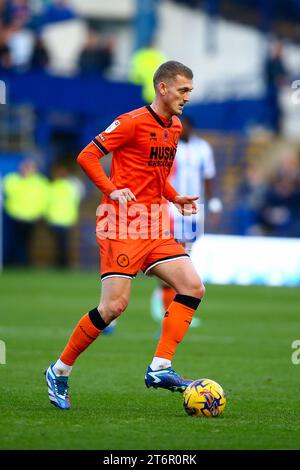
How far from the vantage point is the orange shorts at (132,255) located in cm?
802

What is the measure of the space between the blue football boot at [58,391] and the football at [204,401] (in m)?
0.85

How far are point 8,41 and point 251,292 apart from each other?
330 inches

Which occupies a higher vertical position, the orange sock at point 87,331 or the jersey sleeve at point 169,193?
the jersey sleeve at point 169,193

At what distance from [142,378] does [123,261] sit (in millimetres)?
1984

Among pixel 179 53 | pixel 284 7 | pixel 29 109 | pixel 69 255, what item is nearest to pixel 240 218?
pixel 69 255

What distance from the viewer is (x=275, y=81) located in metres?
28.7

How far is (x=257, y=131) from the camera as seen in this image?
99.2 feet

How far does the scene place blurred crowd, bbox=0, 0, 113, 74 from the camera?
24641 mm

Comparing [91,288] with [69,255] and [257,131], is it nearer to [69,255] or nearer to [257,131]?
[69,255]

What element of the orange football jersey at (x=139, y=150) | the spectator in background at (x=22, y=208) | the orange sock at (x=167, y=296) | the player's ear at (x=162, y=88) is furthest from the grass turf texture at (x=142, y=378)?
the spectator in background at (x=22, y=208)

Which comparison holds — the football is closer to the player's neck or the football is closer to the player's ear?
the player's neck

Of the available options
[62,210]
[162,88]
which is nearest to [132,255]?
[162,88]

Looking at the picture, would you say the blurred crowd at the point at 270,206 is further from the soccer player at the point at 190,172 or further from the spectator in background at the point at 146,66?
the soccer player at the point at 190,172

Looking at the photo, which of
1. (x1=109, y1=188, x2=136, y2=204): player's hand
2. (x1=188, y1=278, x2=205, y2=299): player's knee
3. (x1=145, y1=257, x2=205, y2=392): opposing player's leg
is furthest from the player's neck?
(x1=188, y1=278, x2=205, y2=299): player's knee
